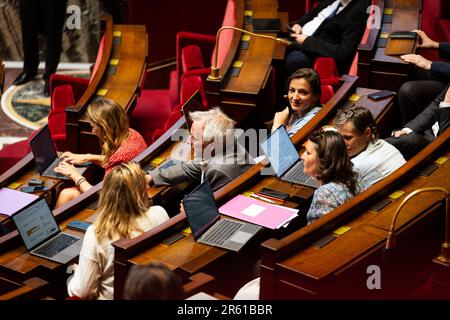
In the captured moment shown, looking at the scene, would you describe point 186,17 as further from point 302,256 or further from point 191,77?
point 302,256

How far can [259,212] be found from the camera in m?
Answer: 3.06

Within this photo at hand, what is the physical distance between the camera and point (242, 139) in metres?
3.87

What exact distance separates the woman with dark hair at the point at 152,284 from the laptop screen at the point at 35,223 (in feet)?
3.36

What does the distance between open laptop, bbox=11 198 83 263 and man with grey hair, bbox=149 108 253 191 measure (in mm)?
536

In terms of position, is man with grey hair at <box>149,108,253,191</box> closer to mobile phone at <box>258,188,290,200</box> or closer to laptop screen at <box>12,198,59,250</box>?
mobile phone at <box>258,188,290,200</box>

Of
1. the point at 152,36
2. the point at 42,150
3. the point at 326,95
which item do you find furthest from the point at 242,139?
the point at 152,36

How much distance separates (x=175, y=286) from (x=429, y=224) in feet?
3.88

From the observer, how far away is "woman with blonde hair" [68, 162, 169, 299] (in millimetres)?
2688

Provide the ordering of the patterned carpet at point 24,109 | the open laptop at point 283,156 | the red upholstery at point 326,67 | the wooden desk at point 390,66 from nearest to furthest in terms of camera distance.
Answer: the open laptop at point 283,156 < the wooden desk at point 390,66 < the red upholstery at point 326,67 < the patterned carpet at point 24,109

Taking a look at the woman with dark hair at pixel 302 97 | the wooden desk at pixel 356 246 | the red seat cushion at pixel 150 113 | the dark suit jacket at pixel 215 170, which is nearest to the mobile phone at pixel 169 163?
the dark suit jacket at pixel 215 170

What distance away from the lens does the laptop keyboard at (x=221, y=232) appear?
288 cm

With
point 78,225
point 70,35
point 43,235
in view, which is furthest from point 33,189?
point 70,35

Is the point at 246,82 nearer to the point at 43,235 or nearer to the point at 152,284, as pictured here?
the point at 43,235

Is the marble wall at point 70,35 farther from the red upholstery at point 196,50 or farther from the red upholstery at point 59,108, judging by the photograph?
the red upholstery at point 59,108
